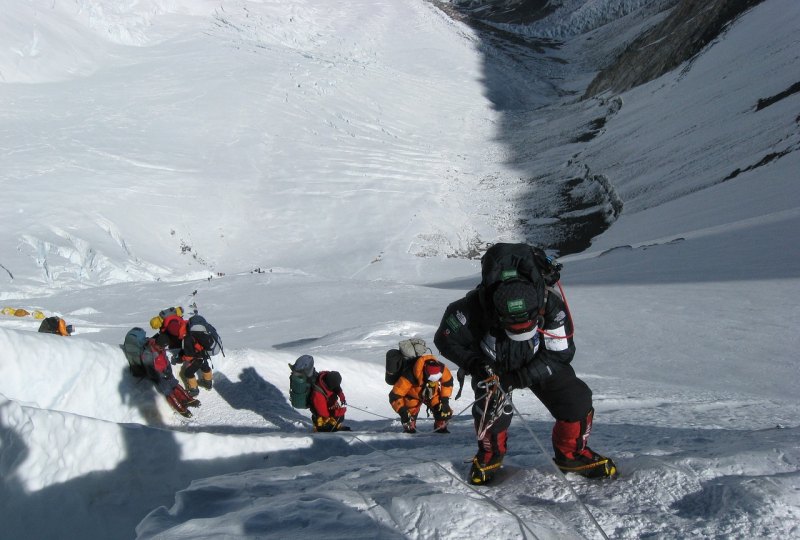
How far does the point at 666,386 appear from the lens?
19.3 feet

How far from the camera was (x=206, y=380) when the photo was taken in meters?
6.11

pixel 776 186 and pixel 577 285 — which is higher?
pixel 776 186

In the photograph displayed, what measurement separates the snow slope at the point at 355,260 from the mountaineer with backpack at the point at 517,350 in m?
0.22

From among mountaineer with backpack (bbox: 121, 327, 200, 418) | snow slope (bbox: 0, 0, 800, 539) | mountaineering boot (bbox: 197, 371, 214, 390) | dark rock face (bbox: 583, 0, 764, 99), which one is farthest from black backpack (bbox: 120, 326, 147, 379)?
dark rock face (bbox: 583, 0, 764, 99)

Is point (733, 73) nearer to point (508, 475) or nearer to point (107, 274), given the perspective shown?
point (107, 274)

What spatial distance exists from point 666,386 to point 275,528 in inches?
187

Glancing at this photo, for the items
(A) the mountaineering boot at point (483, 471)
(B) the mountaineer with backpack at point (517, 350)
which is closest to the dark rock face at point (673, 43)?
(B) the mountaineer with backpack at point (517, 350)

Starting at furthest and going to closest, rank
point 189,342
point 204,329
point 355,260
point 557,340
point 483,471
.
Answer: point 355,260, point 204,329, point 189,342, point 483,471, point 557,340

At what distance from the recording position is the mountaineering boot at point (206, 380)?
6093mm

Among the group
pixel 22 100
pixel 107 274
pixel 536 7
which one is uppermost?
pixel 536 7

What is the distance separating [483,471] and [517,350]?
729 mm

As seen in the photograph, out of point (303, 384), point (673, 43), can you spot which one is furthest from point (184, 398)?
point (673, 43)

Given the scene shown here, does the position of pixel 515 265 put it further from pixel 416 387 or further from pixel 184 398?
pixel 184 398

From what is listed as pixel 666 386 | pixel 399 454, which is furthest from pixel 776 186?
pixel 399 454
